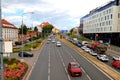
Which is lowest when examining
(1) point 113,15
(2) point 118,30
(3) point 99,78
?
(3) point 99,78

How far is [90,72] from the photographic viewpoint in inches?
1431

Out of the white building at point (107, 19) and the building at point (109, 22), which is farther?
the white building at point (107, 19)

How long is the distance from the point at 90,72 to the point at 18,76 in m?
12.1

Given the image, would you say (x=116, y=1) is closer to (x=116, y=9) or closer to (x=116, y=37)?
(x=116, y=9)

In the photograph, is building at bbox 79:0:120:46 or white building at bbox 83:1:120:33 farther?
white building at bbox 83:1:120:33

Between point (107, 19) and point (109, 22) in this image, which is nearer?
point (109, 22)

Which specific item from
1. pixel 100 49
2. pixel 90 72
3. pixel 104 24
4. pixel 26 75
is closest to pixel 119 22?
pixel 104 24

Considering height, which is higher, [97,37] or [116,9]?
[116,9]

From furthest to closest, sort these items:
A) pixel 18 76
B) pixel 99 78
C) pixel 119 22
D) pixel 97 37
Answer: pixel 97 37 → pixel 119 22 → pixel 99 78 → pixel 18 76

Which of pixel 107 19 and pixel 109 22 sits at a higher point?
pixel 107 19

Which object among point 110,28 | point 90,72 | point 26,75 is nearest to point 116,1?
point 110,28

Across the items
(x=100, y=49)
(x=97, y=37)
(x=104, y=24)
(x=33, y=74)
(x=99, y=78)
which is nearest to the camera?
(x=99, y=78)

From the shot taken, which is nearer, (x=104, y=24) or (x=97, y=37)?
(x=104, y=24)

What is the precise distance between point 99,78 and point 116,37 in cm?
6167
